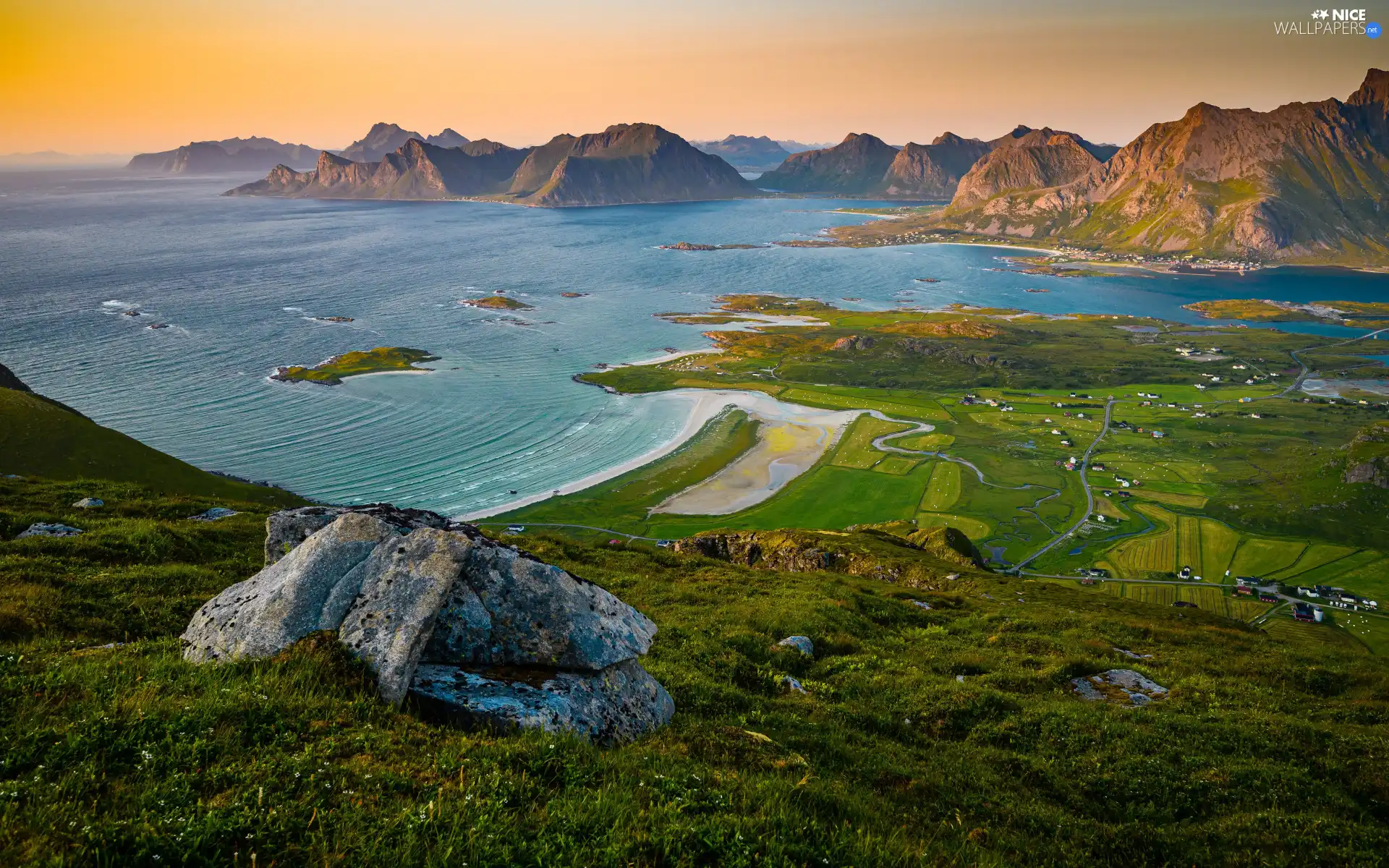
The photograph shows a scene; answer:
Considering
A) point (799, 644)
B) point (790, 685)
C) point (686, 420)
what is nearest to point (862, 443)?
point (686, 420)

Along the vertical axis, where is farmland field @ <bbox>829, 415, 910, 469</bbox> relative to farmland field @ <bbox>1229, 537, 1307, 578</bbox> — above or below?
above

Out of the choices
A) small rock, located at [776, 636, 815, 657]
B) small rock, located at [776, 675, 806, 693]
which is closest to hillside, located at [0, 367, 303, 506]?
small rock, located at [776, 636, 815, 657]

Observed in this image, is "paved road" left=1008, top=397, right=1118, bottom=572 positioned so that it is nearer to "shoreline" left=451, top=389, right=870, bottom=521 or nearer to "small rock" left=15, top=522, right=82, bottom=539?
"shoreline" left=451, top=389, right=870, bottom=521

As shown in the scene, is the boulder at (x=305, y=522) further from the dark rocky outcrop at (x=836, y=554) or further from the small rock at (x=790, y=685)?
the dark rocky outcrop at (x=836, y=554)

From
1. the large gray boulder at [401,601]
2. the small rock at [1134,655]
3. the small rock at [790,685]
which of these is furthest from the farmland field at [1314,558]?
the large gray boulder at [401,601]

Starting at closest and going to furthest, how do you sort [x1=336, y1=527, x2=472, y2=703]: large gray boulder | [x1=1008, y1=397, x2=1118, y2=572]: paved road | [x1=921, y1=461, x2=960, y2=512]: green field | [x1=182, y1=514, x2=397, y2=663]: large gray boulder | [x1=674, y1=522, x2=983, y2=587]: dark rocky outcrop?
[x1=336, y1=527, x2=472, y2=703]: large gray boulder
[x1=182, y1=514, x2=397, y2=663]: large gray boulder
[x1=674, y1=522, x2=983, y2=587]: dark rocky outcrop
[x1=1008, y1=397, x2=1118, y2=572]: paved road
[x1=921, y1=461, x2=960, y2=512]: green field
